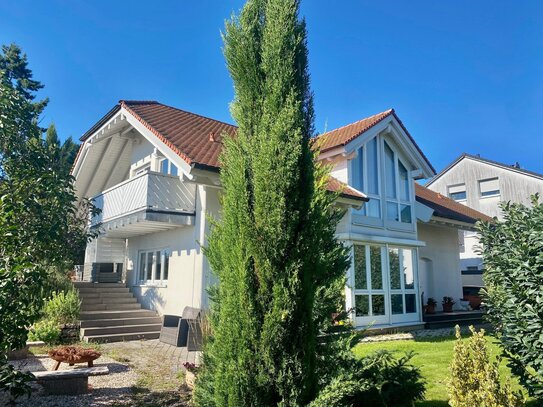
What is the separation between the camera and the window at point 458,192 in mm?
34584

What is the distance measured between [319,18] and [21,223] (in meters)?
5.48

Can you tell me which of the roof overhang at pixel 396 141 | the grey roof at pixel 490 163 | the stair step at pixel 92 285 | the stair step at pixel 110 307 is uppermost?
the grey roof at pixel 490 163

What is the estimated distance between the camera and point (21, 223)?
591 centimetres

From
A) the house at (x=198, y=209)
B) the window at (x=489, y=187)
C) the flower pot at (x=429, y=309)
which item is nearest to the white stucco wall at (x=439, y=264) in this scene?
the house at (x=198, y=209)

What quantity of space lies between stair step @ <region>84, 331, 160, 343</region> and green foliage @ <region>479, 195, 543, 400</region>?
403 inches

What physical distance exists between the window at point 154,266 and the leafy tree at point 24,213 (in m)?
7.66

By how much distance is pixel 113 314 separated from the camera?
13156 mm

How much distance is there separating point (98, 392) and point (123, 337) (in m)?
5.76

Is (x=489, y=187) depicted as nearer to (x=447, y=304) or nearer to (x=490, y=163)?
(x=490, y=163)

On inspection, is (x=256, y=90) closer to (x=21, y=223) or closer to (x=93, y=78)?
(x=21, y=223)

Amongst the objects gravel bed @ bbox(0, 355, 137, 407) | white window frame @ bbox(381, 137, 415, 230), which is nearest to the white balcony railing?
gravel bed @ bbox(0, 355, 137, 407)

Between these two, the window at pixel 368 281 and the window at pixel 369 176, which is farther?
the window at pixel 369 176

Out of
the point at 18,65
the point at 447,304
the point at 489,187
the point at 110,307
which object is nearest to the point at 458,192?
the point at 489,187

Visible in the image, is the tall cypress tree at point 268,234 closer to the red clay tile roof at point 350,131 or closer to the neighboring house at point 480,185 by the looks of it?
the red clay tile roof at point 350,131
